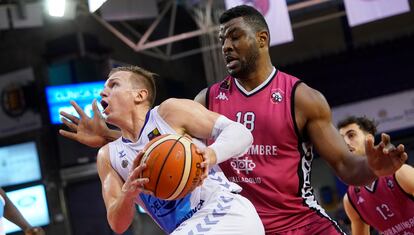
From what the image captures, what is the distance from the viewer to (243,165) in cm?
376

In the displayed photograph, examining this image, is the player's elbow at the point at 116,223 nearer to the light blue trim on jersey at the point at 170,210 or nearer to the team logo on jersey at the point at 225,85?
the light blue trim on jersey at the point at 170,210

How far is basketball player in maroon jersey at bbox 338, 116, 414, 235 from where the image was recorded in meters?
4.97

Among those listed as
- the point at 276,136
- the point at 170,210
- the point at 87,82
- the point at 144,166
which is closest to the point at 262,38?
the point at 276,136

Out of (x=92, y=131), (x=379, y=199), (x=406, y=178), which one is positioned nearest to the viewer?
(x=92, y=131)

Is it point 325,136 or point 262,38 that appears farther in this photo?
point 262,38

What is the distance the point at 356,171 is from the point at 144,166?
1286 millimetres

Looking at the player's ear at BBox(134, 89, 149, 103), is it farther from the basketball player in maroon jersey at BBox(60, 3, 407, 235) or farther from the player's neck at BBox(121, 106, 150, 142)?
the basketball player in maroon jersey at BBox(60, 3, 407, 235)

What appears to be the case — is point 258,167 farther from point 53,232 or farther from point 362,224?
point 53,232

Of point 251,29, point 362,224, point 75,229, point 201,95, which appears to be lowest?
point 75,229

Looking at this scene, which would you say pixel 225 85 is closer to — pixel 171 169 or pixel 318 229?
pixel 318 229

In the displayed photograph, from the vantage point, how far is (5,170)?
47.8ft

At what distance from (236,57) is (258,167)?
2.22 ft

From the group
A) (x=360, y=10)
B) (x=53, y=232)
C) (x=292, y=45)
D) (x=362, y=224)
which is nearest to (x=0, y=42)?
(x=53, y=232)

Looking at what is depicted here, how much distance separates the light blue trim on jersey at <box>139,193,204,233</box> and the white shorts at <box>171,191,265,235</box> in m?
0.09
